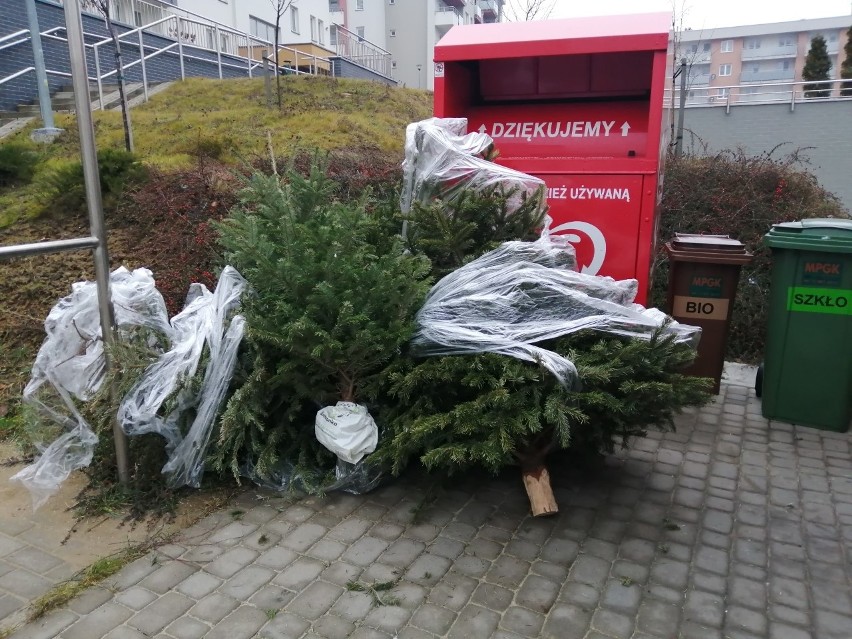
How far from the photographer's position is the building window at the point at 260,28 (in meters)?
22.8

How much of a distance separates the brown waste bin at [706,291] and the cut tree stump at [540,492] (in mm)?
2153

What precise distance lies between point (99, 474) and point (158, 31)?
16.4 metres

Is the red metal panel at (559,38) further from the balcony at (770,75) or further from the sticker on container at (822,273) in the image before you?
the balcony at (770,75)

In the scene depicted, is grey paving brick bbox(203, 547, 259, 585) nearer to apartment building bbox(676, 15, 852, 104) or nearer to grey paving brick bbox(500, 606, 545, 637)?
grey paving brick bbox(500, 606, 545, 637)

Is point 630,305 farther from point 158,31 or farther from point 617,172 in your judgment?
point 158,31

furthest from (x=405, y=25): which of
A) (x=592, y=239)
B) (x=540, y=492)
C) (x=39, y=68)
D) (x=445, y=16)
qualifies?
(x=540, y=492)

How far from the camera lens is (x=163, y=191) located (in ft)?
19.0

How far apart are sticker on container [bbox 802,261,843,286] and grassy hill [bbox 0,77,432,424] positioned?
3500mm

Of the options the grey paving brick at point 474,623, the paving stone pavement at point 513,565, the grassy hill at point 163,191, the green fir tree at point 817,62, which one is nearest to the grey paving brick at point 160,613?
the paving stone pavement at point 513,565

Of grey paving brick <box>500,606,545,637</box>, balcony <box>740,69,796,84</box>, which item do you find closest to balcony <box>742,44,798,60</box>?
balcony <box>740,69,796,84</box>

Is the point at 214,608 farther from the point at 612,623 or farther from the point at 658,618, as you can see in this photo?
the point at 658,618

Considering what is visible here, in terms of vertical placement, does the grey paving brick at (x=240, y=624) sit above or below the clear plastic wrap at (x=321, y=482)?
below

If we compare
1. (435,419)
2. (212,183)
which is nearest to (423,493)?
(435,419)

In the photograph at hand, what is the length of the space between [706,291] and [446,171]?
220cm
